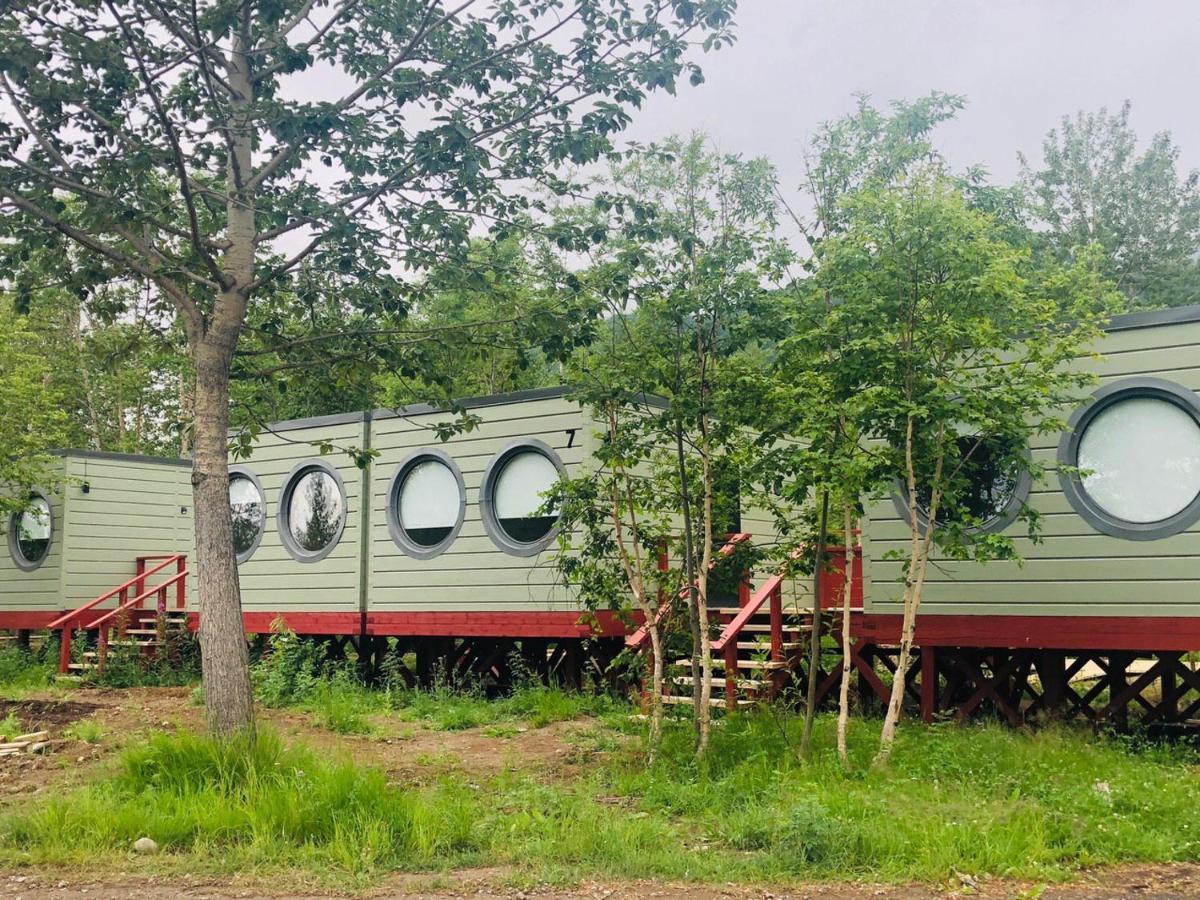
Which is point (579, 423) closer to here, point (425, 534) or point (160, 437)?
point (425, 534)

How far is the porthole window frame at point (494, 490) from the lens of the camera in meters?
11.7

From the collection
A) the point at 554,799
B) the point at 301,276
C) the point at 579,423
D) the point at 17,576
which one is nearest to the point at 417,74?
the point at 301,276

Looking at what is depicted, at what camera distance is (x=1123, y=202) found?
103ft

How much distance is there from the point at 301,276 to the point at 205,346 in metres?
2.12

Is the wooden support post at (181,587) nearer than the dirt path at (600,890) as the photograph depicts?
No

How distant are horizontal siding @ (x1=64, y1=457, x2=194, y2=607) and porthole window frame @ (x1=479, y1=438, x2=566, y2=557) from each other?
784 centimetres

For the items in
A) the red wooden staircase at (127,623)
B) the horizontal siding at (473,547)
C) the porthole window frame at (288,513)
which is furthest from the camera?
the red wooden staircase at (127,623)

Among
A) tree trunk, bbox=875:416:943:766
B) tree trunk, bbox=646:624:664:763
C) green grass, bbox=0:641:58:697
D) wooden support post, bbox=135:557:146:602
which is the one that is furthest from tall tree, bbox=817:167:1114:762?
wooden support post, bbox=135:557:146:602

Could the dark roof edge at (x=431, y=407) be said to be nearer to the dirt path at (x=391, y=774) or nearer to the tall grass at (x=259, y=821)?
the dirt path at (x=391, y=774)

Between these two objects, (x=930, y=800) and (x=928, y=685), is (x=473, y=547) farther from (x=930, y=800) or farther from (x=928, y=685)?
(x=930, y=800)

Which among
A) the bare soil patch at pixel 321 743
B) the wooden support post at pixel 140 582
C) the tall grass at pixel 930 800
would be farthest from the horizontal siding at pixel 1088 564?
the wooden support post at pixel 140 582

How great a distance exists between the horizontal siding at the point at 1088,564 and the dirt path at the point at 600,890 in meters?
3.30

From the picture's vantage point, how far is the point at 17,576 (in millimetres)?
17609

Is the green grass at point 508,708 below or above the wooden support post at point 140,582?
→ below
